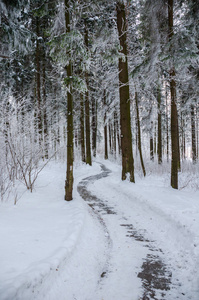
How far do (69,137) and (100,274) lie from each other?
4907 mm

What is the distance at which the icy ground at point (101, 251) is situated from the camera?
2.64 m

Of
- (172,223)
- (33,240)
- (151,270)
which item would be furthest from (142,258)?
(33,240)

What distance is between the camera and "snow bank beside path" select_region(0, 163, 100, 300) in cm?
248

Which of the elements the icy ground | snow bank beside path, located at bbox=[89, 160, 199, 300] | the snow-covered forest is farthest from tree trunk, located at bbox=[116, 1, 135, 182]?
the icy ground

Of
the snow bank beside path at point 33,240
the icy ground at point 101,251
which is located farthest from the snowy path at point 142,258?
the snow bank beside path at point 33,240

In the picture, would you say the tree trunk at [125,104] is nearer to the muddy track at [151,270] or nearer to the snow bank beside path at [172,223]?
the snow bank beside path at [172,223]

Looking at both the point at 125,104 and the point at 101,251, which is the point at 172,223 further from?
the point at 125,104

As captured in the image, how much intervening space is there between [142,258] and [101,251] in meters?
0.84

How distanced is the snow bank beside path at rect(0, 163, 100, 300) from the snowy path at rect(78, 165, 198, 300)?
2.77 ft

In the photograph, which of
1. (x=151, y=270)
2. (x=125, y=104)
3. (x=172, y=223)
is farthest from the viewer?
(x=125, y=104)

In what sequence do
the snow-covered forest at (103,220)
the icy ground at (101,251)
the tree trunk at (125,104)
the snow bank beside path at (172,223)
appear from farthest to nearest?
the tree trunk at (125,104)
the snow bank beside path at (172,223)
the snow-covered forest at (103,220)
the icy ground at (101,251)

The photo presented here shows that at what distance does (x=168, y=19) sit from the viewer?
7695 mm

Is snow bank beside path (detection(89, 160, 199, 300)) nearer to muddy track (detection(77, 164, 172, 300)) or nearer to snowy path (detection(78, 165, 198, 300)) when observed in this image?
snowy path (detection(78, 165, 198, 300))

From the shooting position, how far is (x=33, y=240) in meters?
3.73
